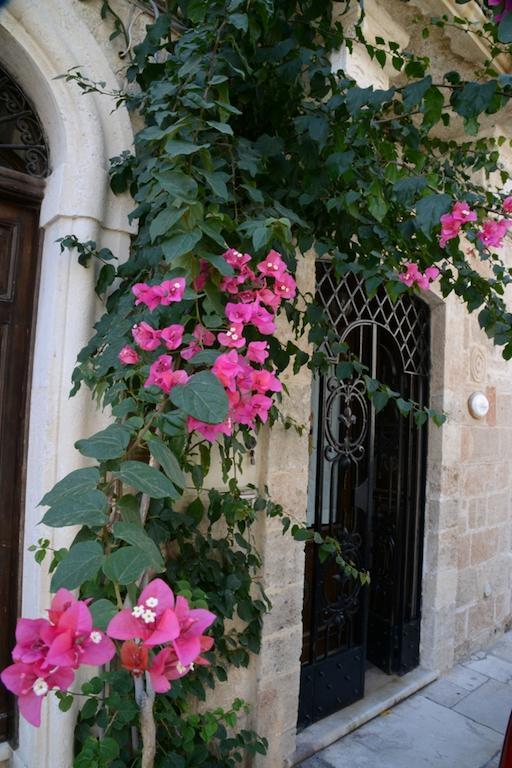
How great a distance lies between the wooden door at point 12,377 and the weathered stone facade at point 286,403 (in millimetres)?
61

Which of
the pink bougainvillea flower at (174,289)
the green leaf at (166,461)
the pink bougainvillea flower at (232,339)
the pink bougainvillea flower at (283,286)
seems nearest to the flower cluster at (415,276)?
the pink bougainvillea flower at (283,286)

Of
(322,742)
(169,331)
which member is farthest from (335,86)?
(322,742)

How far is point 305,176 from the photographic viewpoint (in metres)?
1.97

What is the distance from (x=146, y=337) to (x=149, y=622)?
2.44 feet

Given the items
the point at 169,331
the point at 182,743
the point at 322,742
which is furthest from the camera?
the point at 322,742

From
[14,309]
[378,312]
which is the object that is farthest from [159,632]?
[378,312]

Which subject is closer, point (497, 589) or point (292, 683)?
point (292, 683)

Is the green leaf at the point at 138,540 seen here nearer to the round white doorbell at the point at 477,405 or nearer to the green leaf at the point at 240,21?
the green leaf at the point at 240,21

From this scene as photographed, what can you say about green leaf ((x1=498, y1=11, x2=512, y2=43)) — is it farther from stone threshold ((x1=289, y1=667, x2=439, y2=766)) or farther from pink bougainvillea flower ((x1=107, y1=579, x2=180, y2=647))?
stone threshold ((x1=289, y1=667, x2=439, y2=766))

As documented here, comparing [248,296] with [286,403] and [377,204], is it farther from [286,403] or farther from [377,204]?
[286,403]

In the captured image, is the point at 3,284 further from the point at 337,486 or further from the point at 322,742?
the point at 322,742

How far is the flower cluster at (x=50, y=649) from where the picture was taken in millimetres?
820

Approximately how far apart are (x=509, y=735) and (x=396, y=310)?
7.73ft

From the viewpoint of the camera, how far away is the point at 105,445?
1062mm
